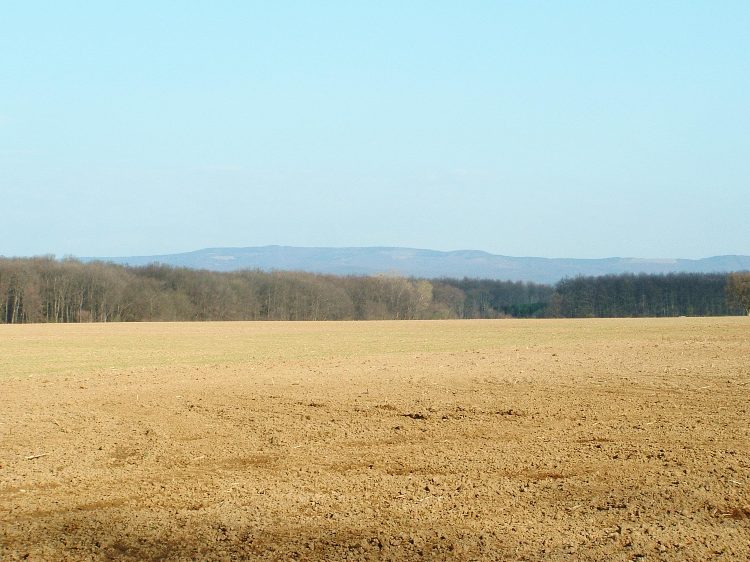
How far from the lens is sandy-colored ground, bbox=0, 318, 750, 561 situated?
7320 millimetres

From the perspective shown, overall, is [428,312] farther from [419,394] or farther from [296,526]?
[296,526]

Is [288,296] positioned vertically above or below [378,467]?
above

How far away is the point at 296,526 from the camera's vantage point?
7.79 m

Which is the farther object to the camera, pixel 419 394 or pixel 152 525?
pixel 419 394

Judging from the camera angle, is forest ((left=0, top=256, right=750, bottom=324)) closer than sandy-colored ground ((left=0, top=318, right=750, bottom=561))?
No

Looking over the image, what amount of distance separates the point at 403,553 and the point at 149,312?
90.5m

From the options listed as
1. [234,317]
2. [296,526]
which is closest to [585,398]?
[296,526]

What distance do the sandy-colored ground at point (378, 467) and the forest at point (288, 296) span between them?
2952 inches

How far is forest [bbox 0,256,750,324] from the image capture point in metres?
92.1

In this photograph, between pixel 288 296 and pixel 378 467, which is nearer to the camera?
pixel 378 467

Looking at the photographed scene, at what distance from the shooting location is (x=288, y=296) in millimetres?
111688

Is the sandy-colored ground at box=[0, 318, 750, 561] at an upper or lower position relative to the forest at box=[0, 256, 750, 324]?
lower

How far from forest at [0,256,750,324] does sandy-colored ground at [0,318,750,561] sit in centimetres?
7498

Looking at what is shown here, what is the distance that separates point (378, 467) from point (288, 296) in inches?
4021
